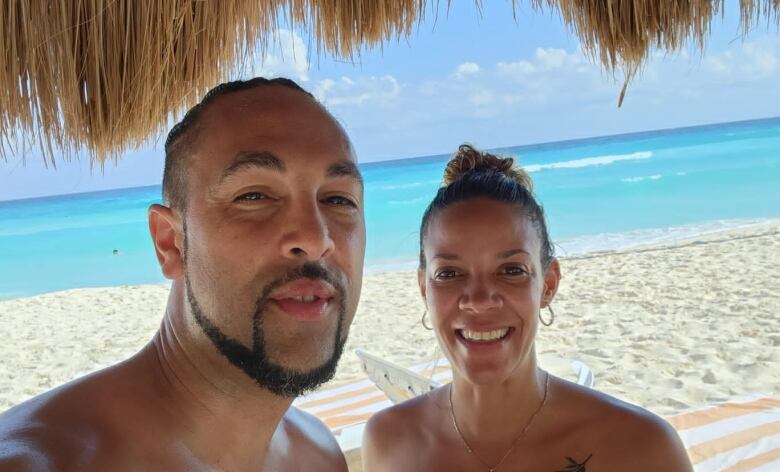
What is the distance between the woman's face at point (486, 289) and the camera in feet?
6.26

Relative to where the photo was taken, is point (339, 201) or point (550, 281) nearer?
point (339, 201)

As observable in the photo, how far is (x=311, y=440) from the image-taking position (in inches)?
74.3

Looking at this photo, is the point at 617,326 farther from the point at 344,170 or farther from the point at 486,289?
the point at 344,170

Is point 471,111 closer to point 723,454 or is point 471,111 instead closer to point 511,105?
point 511,105

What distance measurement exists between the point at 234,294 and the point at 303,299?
0.48 ft

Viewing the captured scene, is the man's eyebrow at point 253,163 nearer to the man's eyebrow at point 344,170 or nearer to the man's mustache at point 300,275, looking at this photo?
the man's eyebrow at point 344,170

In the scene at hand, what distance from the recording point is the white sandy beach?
201 inches

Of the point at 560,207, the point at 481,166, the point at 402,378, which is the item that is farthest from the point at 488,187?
the point at 560,207

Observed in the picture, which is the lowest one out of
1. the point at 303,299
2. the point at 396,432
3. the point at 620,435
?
the point at 396,432

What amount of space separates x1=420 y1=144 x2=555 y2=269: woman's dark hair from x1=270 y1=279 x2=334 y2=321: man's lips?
85 centimetres

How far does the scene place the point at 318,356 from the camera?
133 centimetres

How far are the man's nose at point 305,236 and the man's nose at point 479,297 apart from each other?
2.22ft

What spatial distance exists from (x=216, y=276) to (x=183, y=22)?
1067mm

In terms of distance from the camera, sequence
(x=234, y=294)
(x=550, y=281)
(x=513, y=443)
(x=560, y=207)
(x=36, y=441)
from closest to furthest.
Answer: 1. (x=36, y=441)
2. (x=234, y=294)
3. (x=513, y=443)
4. (x=550, y=281)
5. (x=560, y=207)
